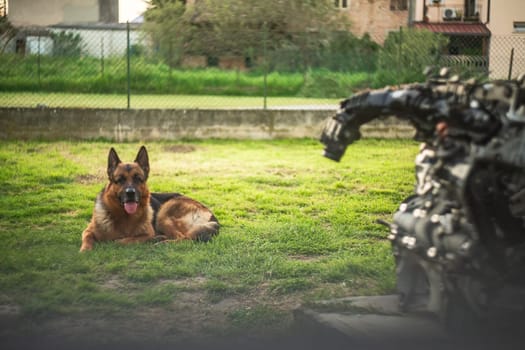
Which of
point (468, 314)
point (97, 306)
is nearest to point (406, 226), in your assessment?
point (468, 314)

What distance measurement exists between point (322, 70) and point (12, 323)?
45.1 feet

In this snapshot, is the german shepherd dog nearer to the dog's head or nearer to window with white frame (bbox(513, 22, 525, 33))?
the dog's head

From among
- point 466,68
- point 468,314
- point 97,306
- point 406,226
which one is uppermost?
point 466,68

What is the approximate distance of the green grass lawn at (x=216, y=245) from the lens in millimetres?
4320

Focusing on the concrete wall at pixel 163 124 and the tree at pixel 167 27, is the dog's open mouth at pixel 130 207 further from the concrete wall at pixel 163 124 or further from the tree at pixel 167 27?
the tree at pixel 167 27

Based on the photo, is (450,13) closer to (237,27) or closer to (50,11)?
(237,27)

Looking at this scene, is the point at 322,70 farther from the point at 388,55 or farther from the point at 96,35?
the point at 96,35

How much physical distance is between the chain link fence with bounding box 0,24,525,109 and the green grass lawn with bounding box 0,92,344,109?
0.02 m

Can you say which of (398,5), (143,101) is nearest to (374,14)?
(398,5)

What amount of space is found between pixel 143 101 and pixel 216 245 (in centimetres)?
870

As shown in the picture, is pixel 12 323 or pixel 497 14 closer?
pixel 12 323

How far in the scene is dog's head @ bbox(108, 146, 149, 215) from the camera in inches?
235

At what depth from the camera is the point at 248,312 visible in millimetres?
4047

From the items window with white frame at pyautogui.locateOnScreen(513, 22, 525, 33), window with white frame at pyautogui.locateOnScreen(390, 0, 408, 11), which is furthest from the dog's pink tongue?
window with white frame at pyautogui.locateOnScreen(390, 0, 408, 11)
